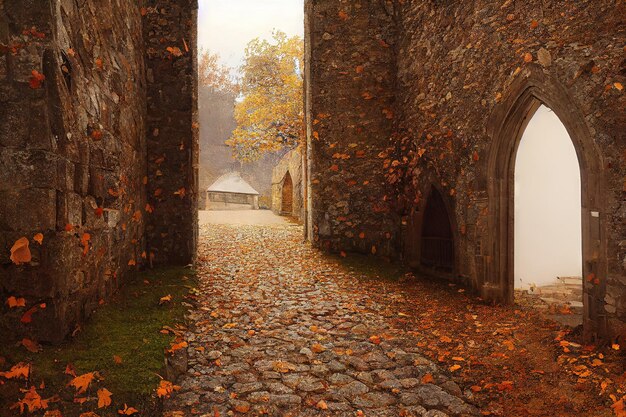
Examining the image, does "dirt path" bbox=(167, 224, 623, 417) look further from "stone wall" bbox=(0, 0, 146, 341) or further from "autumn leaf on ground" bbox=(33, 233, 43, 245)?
"autumn leaf on ground" bbox=(33, 233, 43, 245)

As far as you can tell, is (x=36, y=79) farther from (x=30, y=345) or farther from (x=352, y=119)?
(x=352, y=119)

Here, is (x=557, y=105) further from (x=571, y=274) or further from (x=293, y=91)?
(x=293, y=91)

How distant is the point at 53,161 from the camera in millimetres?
2932

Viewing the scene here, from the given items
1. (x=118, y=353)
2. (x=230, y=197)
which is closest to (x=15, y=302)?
(x=118, y=353)

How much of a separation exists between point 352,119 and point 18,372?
674cm

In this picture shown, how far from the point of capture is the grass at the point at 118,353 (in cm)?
263

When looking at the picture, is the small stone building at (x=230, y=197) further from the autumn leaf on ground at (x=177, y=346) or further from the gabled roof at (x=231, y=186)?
the autumn leaf on ground at (x=177, y=346)

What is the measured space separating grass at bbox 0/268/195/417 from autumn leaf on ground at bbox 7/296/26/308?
0.96 feet

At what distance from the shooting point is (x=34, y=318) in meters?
2.94

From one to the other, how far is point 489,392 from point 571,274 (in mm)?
6386

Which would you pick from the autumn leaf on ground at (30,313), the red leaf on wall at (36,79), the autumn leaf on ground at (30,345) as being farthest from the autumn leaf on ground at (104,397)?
the red leaf on wall at (36,79)

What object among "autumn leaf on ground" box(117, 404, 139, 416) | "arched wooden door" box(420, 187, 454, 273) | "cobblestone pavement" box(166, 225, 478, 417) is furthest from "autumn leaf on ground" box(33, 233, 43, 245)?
"arched wooden door" box(420, 187, 454, 273)

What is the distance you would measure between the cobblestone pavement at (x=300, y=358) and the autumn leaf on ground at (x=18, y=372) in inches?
37.3

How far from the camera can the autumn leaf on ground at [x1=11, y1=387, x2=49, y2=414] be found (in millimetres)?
2309
